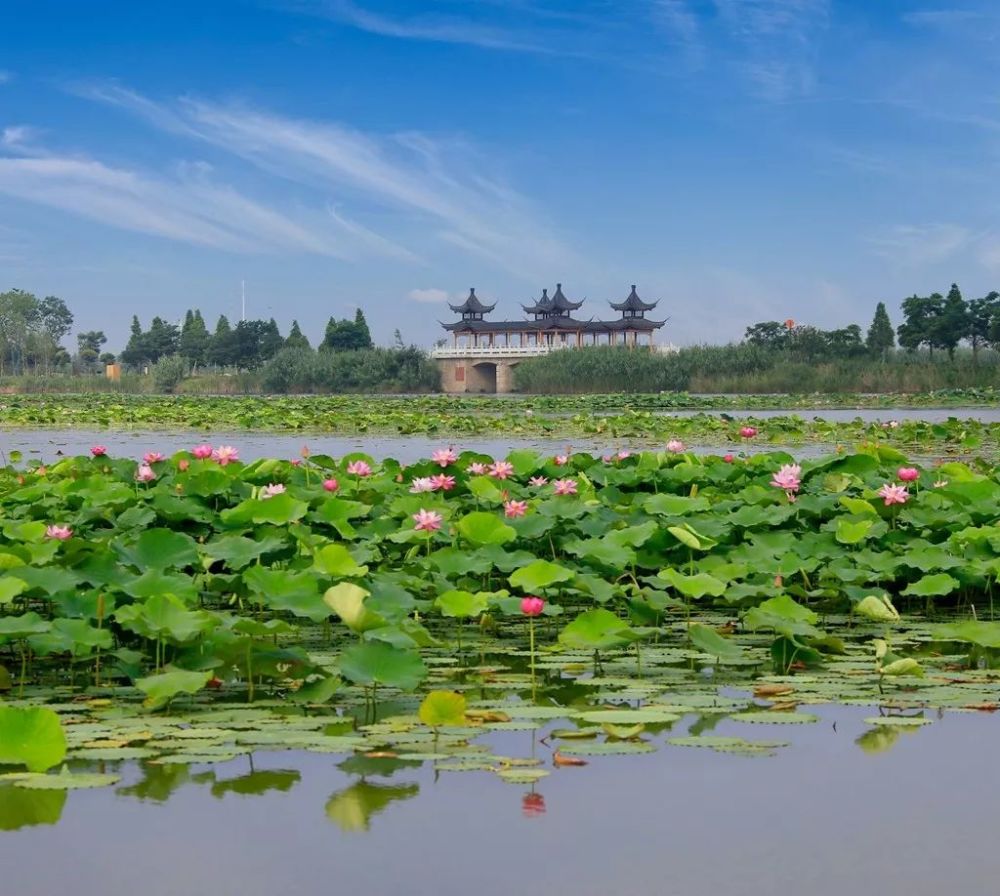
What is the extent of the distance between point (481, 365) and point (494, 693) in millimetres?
50955

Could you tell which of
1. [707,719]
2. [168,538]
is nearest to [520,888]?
[707,719]

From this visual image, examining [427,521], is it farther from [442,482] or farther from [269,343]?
[269,343]

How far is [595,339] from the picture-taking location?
193ft

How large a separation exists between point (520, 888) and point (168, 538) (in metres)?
2.14

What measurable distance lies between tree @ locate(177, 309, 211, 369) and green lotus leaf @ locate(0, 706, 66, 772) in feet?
240

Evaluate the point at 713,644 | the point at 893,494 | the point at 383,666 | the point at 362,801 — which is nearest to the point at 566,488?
the point at 893,494

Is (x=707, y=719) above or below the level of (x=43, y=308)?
below

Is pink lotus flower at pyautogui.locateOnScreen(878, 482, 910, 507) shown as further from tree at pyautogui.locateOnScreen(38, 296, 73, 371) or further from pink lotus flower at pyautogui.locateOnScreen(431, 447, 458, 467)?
tree at pyautogui.locateOnScreen(38, 296, 73, 371)

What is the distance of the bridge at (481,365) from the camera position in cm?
5144

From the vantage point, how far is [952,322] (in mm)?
51812

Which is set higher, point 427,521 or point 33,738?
point 427,521

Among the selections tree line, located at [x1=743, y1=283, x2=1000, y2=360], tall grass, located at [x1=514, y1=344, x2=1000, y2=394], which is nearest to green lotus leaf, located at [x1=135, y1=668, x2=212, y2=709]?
tall grass, located at [x1=514, y1=344, x2=1000, y2=394]

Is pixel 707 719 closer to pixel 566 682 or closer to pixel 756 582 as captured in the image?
pixel 566 682

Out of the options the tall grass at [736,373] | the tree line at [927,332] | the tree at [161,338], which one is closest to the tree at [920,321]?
the tree line at [927,332]
